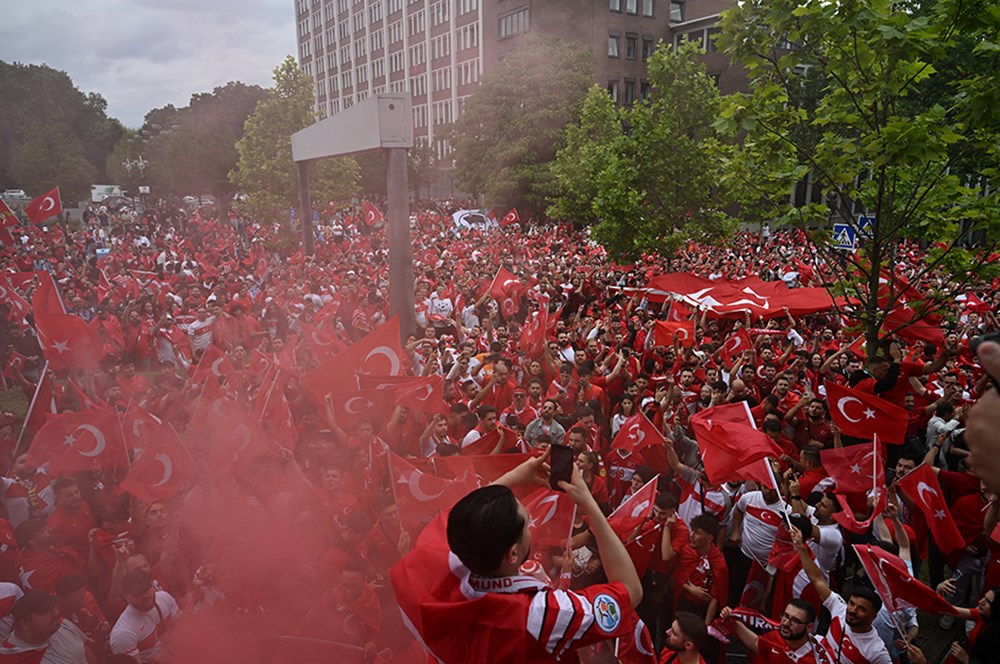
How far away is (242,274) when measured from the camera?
1592 centimetres

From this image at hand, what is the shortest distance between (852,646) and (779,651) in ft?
1.17

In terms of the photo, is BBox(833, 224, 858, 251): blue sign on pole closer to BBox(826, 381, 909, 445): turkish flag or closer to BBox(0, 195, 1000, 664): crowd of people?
BBox(0, 195, 1000, 664): crowd of people

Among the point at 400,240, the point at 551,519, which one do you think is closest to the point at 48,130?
the point at 400,240

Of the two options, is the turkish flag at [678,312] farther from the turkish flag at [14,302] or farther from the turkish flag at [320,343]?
the turkish flag at [14,302]

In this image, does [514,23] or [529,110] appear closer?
[529,110]

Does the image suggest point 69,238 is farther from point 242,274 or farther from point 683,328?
point 683,328

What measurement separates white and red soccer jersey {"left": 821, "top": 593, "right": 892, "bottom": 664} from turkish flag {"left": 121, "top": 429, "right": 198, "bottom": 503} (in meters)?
4.24

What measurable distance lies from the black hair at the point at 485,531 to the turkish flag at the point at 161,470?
358 cm

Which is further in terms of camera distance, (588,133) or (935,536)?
(588,133)

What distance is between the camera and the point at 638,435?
588cm

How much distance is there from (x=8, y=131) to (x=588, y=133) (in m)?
27.1

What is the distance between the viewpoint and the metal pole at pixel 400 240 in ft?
27.6

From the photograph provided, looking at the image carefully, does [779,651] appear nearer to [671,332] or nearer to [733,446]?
[733,446]

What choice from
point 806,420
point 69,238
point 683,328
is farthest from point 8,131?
point 69,238
